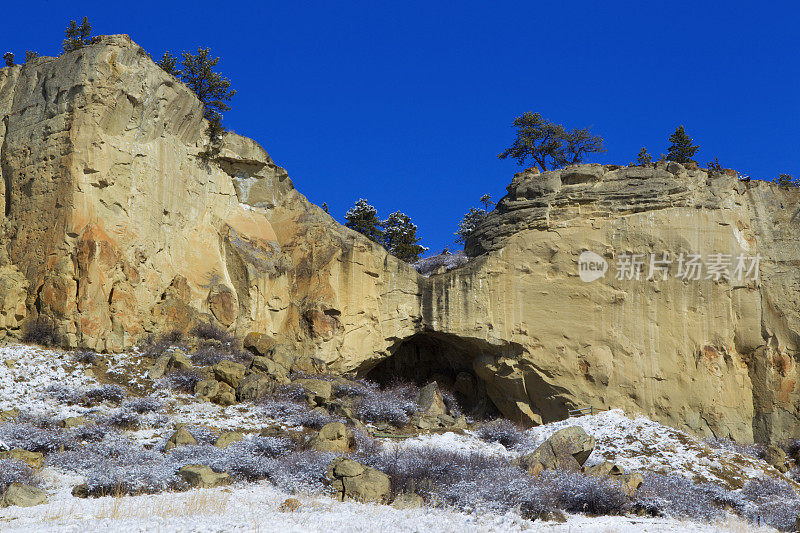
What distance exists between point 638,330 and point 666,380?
162 centimetres

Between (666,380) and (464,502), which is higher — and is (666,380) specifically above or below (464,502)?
above

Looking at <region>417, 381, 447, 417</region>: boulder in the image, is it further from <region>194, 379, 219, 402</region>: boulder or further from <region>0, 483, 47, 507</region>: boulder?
<region>0, 483, 47, 507</region>: boulder

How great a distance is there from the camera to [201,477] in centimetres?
1438

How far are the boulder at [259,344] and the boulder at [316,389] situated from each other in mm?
1981

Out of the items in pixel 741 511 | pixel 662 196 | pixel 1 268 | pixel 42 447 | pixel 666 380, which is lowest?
pixel 741 511

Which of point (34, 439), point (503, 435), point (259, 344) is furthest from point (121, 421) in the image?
point (503, 435)

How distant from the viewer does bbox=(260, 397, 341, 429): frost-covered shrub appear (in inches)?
771

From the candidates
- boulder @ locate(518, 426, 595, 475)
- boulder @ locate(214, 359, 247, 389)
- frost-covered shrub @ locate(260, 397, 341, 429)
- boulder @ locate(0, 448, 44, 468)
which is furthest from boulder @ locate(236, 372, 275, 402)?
boulder @ locate(518, 426, 595, 475)

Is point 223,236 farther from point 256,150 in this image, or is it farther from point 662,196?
point 662,196

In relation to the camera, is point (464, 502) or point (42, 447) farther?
point (42, 447)

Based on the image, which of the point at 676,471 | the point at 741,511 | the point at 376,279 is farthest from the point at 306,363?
the point at 741,511

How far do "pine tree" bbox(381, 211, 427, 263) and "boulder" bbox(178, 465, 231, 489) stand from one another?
80.6ft

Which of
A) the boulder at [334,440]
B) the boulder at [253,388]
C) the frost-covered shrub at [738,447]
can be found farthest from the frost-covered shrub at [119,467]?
the frost-covered shrub at [738,447]

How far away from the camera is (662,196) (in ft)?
84.4
